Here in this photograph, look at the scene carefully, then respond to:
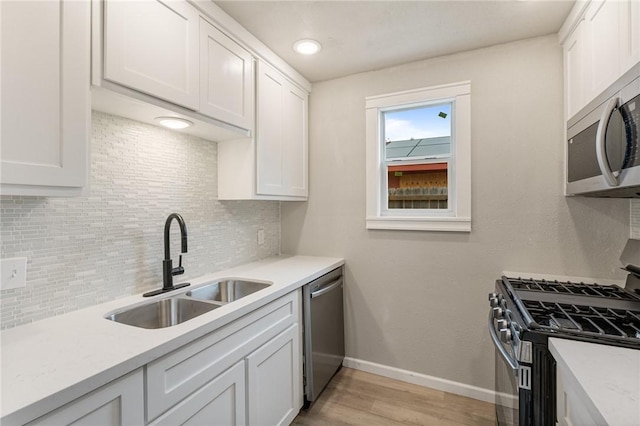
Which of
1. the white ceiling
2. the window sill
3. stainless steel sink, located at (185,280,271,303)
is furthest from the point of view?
the window sill

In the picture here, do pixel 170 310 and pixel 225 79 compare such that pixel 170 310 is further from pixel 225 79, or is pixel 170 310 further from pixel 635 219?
pixel 635 219

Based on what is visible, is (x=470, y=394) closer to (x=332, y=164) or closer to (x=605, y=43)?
(x=332, y=164)

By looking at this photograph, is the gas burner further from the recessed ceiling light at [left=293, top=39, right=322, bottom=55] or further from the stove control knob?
the recessed ceiling light at [left=293, top=39, right=322, bottom=55]

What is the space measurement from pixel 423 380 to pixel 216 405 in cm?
167

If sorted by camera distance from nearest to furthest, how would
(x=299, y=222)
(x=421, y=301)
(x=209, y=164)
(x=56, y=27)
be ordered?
(x=56, y=27) → (x=209, y=164) → (x=421, y=301) → (x=299, y=222)

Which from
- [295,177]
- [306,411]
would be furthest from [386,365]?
[295,177]

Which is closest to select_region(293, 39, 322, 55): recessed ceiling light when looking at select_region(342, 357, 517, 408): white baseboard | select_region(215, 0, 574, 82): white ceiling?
select_region(215, 0, 574, 82): white ceiling

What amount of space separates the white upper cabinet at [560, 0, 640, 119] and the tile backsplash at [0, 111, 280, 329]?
2.16 m

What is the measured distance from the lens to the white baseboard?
6.97 feet

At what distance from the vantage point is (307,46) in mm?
2082

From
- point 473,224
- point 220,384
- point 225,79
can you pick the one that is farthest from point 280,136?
point 220,384

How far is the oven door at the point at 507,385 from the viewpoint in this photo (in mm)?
1191

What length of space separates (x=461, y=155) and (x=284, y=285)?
1.55 metres

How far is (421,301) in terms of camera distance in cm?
231
